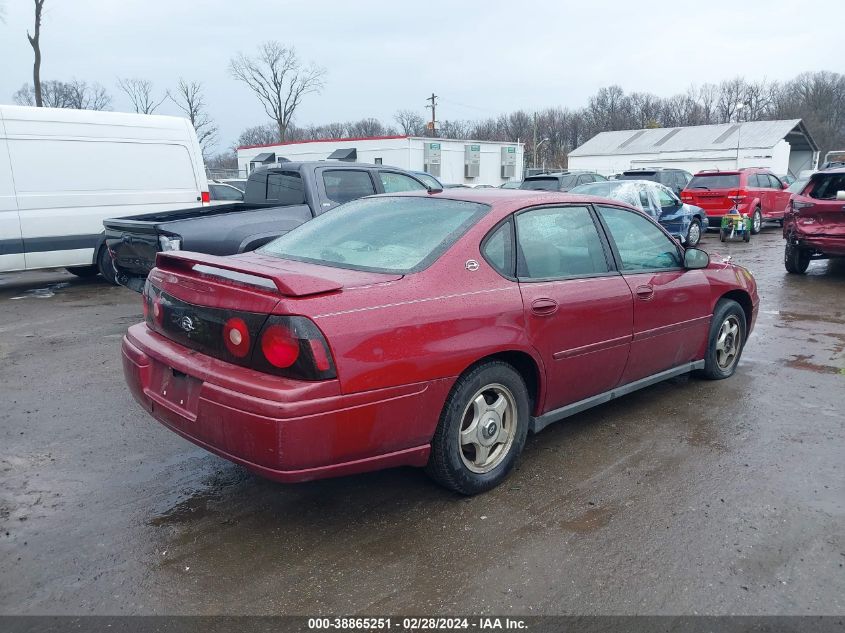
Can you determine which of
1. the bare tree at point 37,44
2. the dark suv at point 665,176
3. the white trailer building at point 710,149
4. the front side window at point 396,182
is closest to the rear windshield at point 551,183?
the dark suv at point 665,176

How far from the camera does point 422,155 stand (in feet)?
99.2

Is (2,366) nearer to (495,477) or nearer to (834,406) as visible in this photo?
(495,477)

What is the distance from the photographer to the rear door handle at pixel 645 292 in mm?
4168

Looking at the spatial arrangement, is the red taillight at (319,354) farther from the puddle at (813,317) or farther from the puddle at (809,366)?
the puddle at (813,317)

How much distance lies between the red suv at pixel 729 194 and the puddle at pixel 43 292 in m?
14.1

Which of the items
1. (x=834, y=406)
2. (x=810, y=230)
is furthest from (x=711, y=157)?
(x=834, y=406)

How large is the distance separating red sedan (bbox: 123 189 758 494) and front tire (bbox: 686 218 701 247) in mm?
10331

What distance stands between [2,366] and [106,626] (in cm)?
429

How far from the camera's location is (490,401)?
3.46 metres

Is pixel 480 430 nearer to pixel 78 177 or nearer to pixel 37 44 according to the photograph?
pixel 78 177

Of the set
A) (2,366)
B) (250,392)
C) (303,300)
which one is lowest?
(2,366)

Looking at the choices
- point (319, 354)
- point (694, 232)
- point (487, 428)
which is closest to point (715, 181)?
point (694, 232)

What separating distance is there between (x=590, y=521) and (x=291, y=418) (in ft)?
5.11

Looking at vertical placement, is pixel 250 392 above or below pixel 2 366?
above
